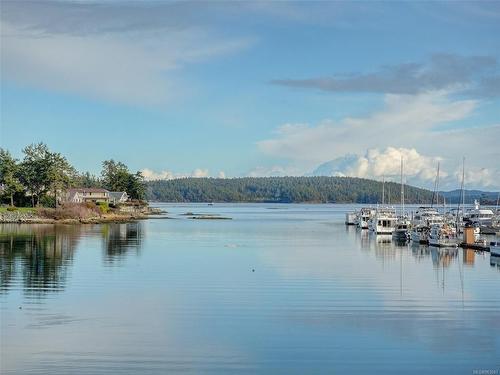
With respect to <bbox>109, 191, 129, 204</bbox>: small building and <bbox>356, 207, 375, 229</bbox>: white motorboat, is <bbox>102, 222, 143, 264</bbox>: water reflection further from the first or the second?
<bbox>109, 191, 129, 204</bbox>: small building

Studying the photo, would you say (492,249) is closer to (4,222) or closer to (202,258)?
(202,258)

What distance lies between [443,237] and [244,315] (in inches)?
1543

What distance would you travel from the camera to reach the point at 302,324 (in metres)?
22.9

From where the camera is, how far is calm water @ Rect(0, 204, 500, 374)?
18312 mm

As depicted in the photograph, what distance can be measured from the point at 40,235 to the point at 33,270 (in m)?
29.8

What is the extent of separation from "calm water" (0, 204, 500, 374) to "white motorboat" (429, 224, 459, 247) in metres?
12.3

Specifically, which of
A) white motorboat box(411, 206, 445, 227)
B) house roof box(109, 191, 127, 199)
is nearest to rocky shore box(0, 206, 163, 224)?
house roof box(109, 191, 127, 199)

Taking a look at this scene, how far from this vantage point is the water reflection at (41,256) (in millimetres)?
31562

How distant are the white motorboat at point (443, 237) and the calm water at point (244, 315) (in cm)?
1232

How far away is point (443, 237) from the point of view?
5966 cm

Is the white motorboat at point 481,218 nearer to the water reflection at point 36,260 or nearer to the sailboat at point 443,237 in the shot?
the sailboat at point 443,237

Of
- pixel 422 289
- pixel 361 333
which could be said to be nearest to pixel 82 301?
pixel 361 333

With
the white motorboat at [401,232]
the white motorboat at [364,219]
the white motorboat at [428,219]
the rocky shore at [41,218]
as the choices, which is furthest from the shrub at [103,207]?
the white motorboat at [401,232]

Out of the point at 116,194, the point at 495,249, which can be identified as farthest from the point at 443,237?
the point at 116,194
